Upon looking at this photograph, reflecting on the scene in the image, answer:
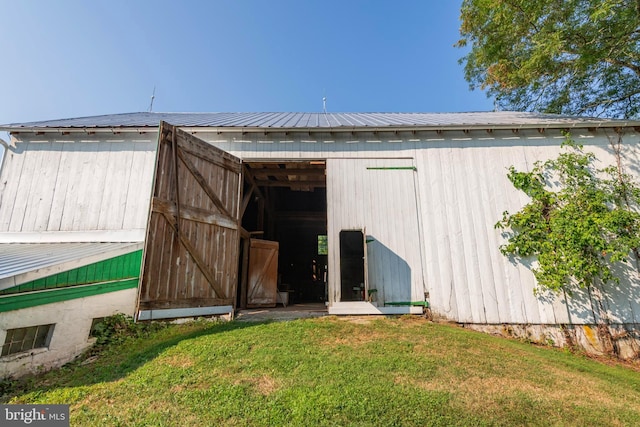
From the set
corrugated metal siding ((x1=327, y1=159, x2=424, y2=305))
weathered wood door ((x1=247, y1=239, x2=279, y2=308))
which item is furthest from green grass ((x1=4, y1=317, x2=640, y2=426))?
weathered wood door ((x1=247, y1=239, x2=279, y2=308))

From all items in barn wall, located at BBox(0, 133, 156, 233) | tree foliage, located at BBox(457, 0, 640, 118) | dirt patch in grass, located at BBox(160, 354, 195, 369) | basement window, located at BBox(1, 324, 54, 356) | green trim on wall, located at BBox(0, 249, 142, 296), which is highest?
tree foliage, located at BBox(457, 0, 640, 118)

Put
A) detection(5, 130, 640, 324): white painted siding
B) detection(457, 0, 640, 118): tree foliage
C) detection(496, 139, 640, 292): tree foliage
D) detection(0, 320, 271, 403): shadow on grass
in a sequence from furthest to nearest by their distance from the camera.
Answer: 1. detection(457, 0, 640, 118): tree foliage
2. detection(5, 130, 640, 324): white painted siding
3. detection(496, 139, 640, 292): tree foliage
4. detection(0, 320, 271, 403): shadow on grass

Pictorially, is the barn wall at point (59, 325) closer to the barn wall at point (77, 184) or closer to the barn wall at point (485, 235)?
the barn wall at point (77, 184)

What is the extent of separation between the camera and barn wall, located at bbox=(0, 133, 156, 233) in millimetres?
5938

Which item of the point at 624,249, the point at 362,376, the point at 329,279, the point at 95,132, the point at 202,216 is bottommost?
the point at 362,376

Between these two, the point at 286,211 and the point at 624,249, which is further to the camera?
the point at 286,211

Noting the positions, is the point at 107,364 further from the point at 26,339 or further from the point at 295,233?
the point at 295,233

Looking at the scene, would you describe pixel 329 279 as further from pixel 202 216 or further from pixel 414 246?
Answer: pixel 202 216

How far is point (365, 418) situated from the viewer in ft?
7.73

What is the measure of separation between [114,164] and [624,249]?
10594 mm

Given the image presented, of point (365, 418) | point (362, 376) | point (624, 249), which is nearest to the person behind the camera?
point (365, 418)

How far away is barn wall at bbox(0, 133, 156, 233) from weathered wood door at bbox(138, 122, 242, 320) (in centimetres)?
153

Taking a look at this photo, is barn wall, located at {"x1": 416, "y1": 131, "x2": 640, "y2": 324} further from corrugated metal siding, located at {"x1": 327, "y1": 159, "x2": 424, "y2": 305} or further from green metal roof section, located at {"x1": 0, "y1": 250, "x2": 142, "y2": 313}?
green metal roof section, located at {"x1": 0, "y1": 250, "x2": 142, "y2": 313}

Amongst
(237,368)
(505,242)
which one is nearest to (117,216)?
(237,368)
